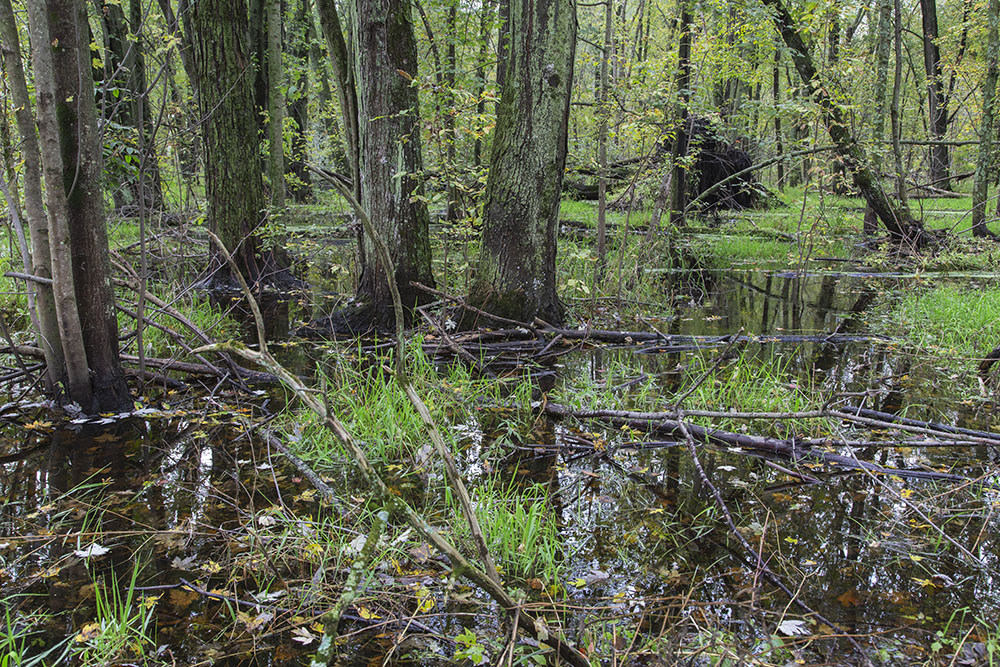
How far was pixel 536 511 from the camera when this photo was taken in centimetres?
294

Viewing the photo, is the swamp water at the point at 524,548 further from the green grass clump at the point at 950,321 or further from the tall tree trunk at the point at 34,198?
the green grass clump at the point at 950,321

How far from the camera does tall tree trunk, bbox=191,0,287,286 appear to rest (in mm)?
7633

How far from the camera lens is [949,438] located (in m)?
3.38

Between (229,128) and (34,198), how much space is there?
465 cm

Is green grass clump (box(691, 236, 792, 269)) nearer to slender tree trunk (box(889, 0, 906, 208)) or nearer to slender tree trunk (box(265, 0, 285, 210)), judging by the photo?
slender tree trunk (box(889, 0, 906, 208))

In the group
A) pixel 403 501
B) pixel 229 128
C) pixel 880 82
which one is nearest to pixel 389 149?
pixel 229 128

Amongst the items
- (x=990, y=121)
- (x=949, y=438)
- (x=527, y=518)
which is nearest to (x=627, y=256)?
(x=949, y=438)

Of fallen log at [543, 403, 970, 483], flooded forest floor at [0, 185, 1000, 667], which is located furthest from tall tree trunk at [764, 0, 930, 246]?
fallen log at [543, 403, 970, 483]

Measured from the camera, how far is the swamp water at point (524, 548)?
2205 mm

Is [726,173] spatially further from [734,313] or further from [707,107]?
[734,313]

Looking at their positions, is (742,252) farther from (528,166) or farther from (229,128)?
(229,128)

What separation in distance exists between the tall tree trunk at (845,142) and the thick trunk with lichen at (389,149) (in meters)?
5.84

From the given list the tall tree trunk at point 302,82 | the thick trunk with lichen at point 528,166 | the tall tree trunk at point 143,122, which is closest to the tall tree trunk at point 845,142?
the thick trunk with lichen at point 528,166

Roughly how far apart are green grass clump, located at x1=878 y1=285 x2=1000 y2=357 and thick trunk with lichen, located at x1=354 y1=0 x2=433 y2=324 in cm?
483
